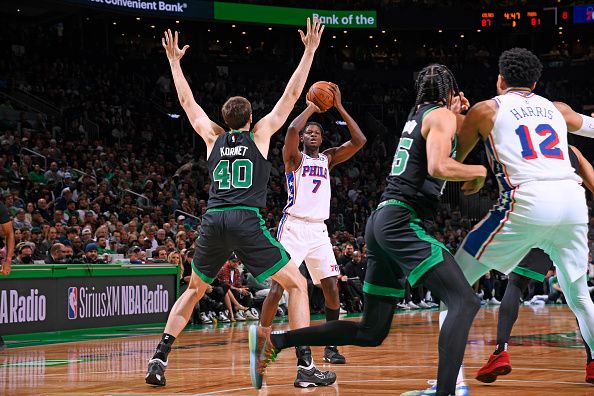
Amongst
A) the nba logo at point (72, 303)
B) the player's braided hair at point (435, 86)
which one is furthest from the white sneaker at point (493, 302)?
the player's braided hair at point (435, 86)

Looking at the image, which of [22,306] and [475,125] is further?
[22,306]

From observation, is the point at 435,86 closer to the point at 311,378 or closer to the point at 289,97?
the point at 289,97

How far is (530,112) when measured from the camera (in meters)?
5.53

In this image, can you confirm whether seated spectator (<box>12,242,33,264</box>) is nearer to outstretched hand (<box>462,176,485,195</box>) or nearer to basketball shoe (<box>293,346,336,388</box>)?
basketball shoe (<box>293,346,336,388</box>)

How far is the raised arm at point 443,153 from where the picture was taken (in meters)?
5.03

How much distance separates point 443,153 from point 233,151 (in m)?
2.38

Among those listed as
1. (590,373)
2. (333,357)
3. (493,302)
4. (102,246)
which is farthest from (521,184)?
(493,302)

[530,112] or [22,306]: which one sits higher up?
[530,112]

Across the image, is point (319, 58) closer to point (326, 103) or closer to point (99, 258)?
point (99, 258)

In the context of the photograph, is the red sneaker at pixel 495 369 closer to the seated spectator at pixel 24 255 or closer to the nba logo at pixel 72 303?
the nba logo at pixel 72 303

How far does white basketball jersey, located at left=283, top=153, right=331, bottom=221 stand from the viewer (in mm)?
8656

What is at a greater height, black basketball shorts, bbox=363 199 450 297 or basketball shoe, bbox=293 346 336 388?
black basketball shorts, bbox=363 199 450 297

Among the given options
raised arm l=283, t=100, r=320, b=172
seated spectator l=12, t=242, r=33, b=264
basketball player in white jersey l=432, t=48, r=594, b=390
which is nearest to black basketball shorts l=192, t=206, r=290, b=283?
raised arm l=283, t=100, r=320, b=172

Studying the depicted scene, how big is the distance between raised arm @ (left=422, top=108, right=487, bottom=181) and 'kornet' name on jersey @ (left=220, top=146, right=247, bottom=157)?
2129mm
